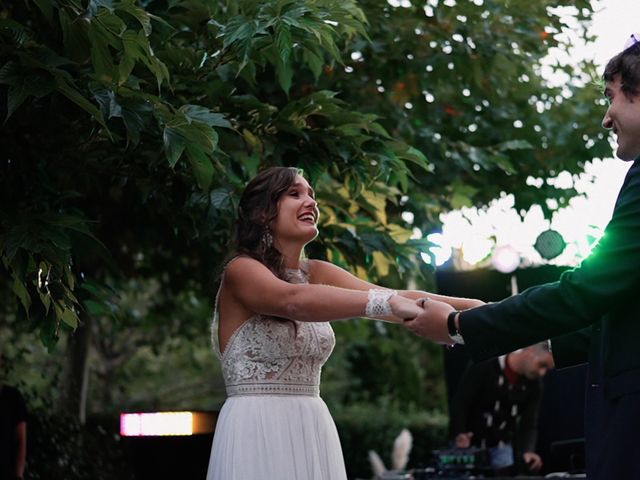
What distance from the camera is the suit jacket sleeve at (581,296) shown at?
3.02 m

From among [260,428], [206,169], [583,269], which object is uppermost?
[206,169]

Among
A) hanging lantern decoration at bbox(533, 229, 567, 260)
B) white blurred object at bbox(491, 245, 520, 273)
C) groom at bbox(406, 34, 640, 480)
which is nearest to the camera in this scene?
groom at bbox(406, 34, 640, 480)

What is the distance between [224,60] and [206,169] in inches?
27.1

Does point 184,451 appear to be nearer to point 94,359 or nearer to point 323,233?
point 323,233

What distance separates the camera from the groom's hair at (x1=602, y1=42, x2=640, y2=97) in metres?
3.18

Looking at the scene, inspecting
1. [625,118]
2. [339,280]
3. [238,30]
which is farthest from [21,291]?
[625,118]

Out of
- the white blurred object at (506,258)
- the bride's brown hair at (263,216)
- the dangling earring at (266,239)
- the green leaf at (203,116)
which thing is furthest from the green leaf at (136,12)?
the white blurred object at (506,258)

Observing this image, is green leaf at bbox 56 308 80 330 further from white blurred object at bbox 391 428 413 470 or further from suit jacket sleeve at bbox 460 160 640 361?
white blurred object at bbox 391 428 413 470

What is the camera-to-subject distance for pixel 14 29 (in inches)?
163

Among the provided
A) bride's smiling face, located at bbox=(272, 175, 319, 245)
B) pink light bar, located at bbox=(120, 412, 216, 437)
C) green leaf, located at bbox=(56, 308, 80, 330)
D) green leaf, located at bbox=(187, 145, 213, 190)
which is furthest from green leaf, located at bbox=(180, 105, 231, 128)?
pink light bar, located at bbox=(120, 412, 216, 437)

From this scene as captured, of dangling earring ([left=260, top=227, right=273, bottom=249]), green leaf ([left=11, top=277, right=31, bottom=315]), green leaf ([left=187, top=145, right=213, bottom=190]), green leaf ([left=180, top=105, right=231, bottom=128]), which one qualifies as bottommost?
green leaf ([left=11, top=277, right=31, bottom=315])

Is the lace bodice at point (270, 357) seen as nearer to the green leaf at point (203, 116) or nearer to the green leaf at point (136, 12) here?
the green leaf at point (203, 116)

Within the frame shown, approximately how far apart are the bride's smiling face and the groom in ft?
3.20

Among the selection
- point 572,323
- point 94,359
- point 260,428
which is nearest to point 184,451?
point 260,428
